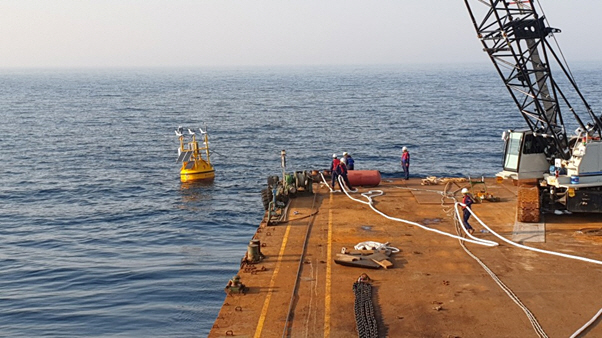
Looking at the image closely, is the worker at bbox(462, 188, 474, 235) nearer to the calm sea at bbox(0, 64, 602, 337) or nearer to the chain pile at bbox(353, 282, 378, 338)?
the chain pile at bbox(353, 282, 378, 338)

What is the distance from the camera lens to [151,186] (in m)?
43.2

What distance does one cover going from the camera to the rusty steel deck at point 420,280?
14672 millimetres

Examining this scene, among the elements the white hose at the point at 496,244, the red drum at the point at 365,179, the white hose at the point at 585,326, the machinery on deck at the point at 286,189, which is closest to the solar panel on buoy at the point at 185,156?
the machinery on deck at the point at 286,189

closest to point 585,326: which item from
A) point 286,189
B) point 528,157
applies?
point 528,157

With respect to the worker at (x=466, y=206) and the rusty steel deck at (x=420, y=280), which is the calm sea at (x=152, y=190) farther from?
the worker at (x=466, y=206)

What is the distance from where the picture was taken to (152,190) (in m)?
42.1

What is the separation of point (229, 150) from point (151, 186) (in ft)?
49.0

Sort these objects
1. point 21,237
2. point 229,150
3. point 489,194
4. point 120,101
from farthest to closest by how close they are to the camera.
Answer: point 120,101, point 229,150, point 21,237, point 489,194

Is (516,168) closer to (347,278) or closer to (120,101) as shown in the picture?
(347,278)

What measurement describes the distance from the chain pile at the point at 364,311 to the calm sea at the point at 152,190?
6910 millimetres

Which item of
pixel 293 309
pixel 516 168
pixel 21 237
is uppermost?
pixel 516 168

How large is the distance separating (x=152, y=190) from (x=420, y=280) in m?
27.8

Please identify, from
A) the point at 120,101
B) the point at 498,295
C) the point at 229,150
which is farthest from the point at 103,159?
the point at 120,101

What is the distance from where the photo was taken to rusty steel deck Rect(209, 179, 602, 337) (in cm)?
1467
